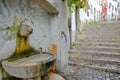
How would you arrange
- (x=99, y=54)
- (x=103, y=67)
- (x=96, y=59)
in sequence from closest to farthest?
(x=103, y=67)
(x=96, y=59)
(x=99, y=54)

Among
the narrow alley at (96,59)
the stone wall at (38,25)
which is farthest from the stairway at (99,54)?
the stone wall at (38,25)

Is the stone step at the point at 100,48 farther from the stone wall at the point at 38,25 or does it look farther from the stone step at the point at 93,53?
the stone wall at the point at 38,25

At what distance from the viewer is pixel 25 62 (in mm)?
3219

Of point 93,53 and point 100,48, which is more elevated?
point 100,48

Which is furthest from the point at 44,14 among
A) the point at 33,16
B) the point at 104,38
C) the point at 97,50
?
the point at 104,38

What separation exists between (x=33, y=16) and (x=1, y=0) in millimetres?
1011

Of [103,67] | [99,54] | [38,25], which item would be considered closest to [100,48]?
Answer: [99,54]

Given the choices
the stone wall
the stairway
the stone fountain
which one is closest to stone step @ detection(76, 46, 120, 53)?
the stairway

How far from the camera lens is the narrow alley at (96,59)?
183 inches

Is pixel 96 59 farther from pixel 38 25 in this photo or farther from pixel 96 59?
pixel 38 25

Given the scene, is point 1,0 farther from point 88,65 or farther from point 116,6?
point 116,6

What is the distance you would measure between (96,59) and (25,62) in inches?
119

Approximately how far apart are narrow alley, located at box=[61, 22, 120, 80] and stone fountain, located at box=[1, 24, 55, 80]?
124cm

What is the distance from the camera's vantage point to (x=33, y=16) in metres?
4.24
